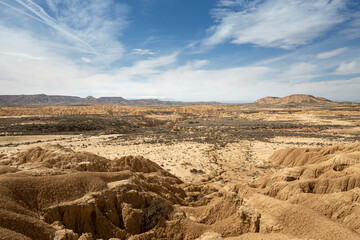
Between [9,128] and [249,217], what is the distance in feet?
158

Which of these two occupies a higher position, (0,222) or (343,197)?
(0,222)

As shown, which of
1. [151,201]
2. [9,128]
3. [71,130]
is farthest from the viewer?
[71,130]

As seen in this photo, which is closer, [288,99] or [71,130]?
[71,130]

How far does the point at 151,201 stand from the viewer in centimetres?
676

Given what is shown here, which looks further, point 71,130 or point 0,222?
point 71,130

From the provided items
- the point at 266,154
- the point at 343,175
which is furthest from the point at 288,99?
the point at 343,175

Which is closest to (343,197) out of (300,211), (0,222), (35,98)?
(300,211)

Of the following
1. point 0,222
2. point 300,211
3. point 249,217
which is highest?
point 0,222

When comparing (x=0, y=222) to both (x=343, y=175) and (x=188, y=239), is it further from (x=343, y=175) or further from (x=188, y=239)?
(x=343, y=175)

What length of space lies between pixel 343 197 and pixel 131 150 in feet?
→ 67.0

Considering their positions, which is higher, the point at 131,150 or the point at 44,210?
the point at 44,210

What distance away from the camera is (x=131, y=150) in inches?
952

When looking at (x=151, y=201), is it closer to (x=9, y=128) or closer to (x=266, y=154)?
(x=266, y=154)

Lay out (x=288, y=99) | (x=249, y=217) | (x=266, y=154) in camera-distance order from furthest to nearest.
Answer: (x=288, y=99)
(x=266, y=154)
(x=249, y=217)
